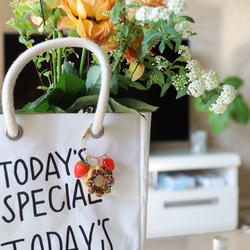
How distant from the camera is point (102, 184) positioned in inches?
16.9

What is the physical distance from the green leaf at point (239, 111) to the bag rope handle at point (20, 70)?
2.37m

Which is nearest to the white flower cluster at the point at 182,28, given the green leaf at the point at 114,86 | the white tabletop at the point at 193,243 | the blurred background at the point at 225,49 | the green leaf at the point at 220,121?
the green leaf at the point at 114,86

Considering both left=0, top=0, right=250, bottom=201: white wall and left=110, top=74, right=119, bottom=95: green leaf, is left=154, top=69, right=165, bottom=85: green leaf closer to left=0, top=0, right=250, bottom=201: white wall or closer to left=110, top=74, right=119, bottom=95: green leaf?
left=110, top=74, right=119, bottom=95: green leaf

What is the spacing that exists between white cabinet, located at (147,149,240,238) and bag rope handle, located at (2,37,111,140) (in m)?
1.92

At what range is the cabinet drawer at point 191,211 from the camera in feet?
7.52

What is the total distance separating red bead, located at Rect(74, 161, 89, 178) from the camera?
42 centimetres

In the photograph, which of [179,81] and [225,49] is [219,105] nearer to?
[179,81]

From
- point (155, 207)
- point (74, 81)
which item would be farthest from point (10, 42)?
point (74, 81)

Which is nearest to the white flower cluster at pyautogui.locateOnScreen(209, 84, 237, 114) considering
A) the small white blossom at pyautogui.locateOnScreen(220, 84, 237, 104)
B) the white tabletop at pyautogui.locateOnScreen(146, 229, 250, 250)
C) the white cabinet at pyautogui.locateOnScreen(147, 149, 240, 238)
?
the small white blossom at pyautogui.locateOnScreen(220, 84, 237, 104)

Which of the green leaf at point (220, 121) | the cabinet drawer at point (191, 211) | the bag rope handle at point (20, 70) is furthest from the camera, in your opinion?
the green leaf at point (220, 121)

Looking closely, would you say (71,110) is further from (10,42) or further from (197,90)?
(10,42)

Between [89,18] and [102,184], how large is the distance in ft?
0.70

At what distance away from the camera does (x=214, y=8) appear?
2.80 m

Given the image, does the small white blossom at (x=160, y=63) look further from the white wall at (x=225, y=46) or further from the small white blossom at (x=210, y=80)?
the white wall at (x=225, y=46)
